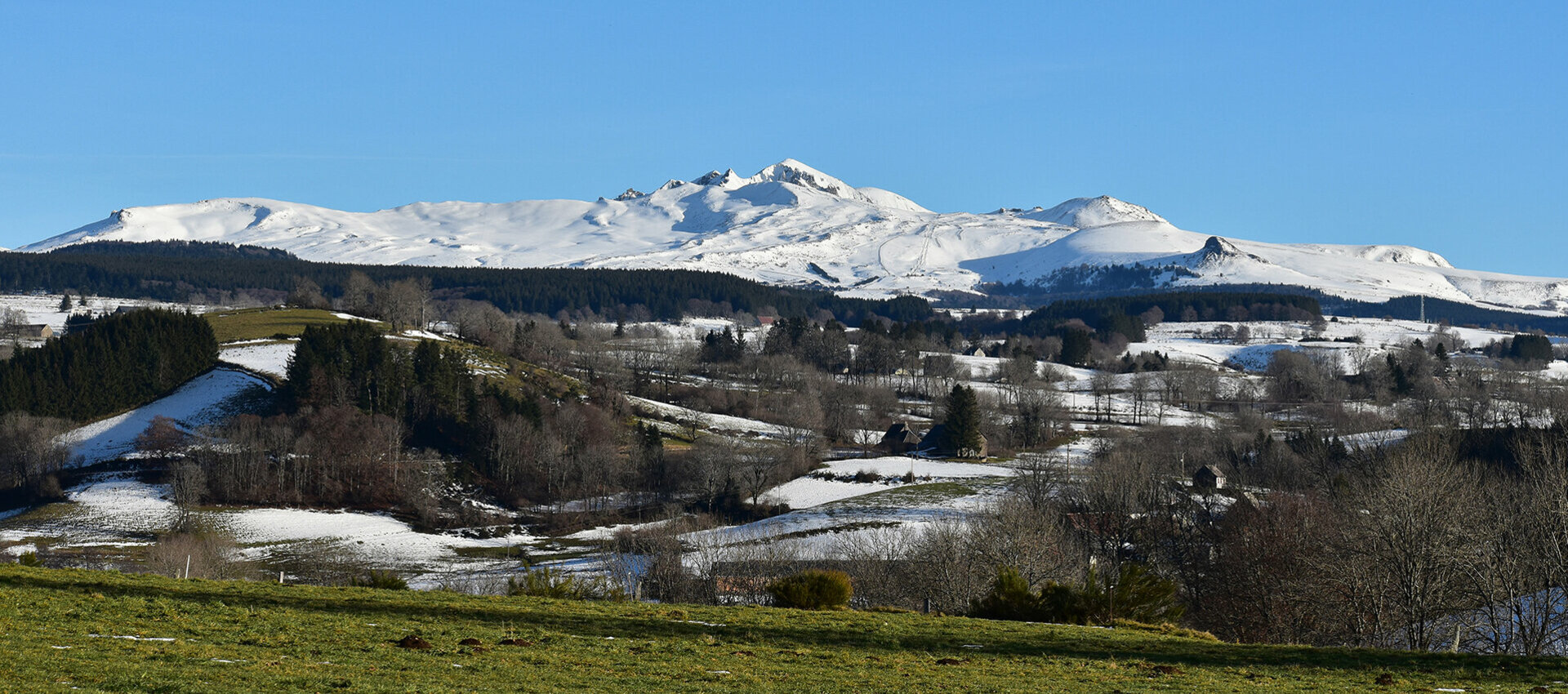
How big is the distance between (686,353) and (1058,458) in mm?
82762

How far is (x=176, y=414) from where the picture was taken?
117188 mm

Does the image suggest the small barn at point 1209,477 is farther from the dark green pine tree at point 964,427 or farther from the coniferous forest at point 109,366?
the coniferous forest at point 109,366

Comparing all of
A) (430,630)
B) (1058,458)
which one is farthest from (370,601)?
(1058,458)

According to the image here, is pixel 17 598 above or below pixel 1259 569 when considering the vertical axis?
above

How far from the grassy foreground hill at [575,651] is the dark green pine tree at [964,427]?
96446 millimetres

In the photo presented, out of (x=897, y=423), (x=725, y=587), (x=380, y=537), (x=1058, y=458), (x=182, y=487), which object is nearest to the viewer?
(x=725, y=587)

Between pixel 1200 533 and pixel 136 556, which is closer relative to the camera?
pixel 1200 533

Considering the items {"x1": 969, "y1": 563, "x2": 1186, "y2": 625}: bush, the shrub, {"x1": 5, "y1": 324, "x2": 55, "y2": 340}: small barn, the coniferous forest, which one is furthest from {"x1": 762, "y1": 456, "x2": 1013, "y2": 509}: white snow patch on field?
{"x1": 5, "y1": 324, "x2": 55, "y2": 340}: small barn

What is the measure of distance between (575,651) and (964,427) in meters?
109

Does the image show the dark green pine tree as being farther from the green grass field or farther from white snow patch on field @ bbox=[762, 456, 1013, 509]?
the green grass field

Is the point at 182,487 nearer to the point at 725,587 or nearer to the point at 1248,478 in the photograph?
the point at 725,587

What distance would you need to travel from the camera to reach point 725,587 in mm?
57812

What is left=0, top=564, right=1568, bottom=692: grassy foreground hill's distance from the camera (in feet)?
62.3

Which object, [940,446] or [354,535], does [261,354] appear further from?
[940,446]
